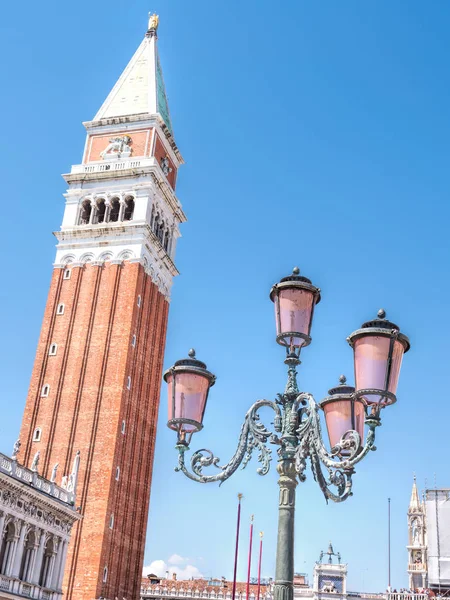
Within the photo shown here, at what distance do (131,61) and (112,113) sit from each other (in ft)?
18.6

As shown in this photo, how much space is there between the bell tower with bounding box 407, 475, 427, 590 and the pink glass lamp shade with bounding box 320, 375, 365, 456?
182ft

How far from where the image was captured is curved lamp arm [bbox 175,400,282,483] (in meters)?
9.18

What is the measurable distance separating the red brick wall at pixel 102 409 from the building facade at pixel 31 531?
325cm

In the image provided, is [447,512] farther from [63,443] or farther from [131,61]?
[131,61]

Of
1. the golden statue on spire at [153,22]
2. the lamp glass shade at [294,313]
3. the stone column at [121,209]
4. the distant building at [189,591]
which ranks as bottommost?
the lamp glass shade at [294,313]

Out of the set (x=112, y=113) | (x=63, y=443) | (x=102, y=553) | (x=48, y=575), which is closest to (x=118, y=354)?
(x=63, y=443)

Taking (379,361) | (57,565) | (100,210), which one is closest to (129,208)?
(100,210)

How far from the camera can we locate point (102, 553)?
36.5 m

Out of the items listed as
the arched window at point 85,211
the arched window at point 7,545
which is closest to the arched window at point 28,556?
the arched window at point 7,545

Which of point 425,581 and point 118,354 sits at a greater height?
point 118,354

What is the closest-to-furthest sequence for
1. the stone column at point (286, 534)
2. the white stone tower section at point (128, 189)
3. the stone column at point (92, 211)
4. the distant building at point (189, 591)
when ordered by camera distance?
the stone column at point (286, 534), the white stone tower section at point (128, 189), the stone column at point (92, 211), the distant building at point (189, 591)

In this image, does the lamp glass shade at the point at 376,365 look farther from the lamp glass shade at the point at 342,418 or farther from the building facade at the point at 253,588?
the building facade at the point at 253,588

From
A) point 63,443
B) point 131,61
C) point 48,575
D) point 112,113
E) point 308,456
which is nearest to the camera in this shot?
point 308,456

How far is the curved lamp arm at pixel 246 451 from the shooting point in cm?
918
